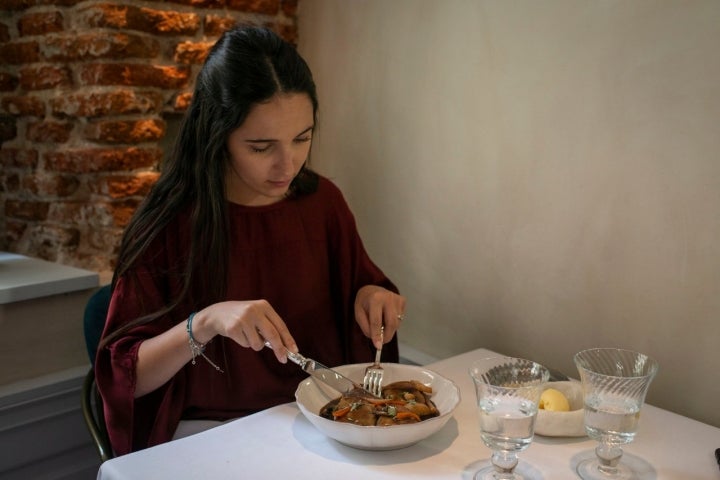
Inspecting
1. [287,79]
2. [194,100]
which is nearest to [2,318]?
[194,100]

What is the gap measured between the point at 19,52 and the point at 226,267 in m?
1.04

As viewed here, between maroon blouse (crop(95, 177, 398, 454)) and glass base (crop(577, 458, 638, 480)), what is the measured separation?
65cm

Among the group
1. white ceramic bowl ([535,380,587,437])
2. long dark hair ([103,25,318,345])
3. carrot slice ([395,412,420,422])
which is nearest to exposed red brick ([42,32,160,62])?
long dark hair ([103,25,318,345])

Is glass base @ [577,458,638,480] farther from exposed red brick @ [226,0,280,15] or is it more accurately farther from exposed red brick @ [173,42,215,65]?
exposed red brick @ [226,0,280,15]

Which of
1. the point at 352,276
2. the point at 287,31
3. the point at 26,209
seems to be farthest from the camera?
the point at 287,31

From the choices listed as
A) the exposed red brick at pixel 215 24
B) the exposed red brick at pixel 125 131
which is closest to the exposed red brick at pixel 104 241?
the exposed red brick at pixel 125 131

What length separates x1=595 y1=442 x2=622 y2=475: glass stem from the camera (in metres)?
1.05

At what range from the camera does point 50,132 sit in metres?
1.98

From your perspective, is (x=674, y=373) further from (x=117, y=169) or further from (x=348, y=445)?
(x=117, y=169)

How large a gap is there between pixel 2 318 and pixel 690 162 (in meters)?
1.52

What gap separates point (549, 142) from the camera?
1513mm

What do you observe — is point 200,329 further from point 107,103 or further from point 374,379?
point 107,103

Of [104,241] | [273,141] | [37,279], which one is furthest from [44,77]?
[273,141]

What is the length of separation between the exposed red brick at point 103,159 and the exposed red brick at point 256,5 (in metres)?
0.49
